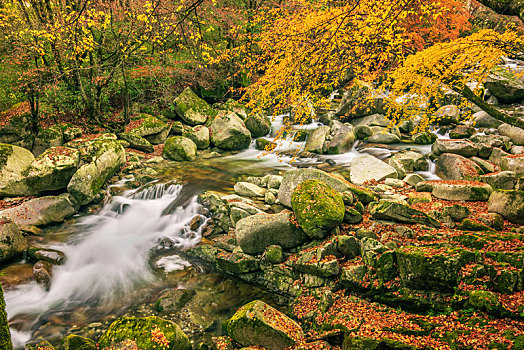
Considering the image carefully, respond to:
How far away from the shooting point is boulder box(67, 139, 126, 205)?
26.4 feet

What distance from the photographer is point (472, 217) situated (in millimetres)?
5457

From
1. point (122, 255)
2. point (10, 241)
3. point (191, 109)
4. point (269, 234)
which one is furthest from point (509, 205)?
point (191, 109)

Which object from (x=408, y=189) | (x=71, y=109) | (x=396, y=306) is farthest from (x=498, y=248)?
(x=71, y=109)

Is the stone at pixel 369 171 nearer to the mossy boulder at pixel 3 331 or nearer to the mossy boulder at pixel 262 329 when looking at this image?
the mossy boulder at pixel 262 329

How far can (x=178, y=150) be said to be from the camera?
11.8 meters

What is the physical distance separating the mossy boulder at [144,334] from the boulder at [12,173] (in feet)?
21.4

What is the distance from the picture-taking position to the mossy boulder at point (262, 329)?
4.02 m

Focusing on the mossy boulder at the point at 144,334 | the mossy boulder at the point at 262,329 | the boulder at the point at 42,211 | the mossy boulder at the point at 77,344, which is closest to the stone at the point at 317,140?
the mossy boulder at the point at 262,329

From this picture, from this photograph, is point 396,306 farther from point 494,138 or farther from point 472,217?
point 494,138

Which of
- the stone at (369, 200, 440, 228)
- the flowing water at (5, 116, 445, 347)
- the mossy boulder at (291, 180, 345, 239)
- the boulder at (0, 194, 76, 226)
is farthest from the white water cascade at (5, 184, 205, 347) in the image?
the stone at (369, 200, 440, 228)

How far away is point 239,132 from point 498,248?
11.1 m

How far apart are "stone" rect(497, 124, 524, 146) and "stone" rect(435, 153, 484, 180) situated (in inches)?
153

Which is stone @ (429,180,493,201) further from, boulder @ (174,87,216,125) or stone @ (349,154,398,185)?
boulder @ (174,87,216,125)

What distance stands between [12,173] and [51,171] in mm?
1195
